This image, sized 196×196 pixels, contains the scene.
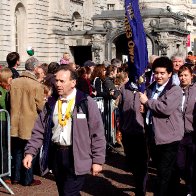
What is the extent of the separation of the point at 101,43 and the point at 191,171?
27.5 metres

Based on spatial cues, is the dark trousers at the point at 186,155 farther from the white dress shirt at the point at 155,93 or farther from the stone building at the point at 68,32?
the stone building at the point at 68,32

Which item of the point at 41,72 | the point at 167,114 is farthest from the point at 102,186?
the point at 167,114

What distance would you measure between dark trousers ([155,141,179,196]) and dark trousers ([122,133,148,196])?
26.1 inches

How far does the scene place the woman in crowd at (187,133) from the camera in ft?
25.2

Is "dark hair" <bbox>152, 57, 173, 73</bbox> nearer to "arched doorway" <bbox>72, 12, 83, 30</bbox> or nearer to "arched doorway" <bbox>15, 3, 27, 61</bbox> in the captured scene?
"arched doorway" <bbox>15, 3, 27, 61</bbox>

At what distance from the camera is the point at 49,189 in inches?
359

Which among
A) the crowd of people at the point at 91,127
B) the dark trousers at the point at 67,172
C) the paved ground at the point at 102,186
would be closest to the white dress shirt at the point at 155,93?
the crowd of people at the point at 91,127

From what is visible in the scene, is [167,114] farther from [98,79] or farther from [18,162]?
[98,79]

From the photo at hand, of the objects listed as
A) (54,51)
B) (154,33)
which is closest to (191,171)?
(154,33)

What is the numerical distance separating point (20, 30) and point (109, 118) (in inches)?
891

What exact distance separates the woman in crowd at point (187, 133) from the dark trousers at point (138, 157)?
556mm

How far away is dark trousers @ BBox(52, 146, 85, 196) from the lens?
5.95m

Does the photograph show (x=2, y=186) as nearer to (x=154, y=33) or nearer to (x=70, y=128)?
(x=70, y=128)

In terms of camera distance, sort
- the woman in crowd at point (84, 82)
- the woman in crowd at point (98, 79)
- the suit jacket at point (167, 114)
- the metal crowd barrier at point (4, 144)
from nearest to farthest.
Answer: the suit jacket at point (167, 114), the metal crowd barrier at point (4, 144), the woman in crowd at point (84, 82), the woman in crowd at point (98, 79)
